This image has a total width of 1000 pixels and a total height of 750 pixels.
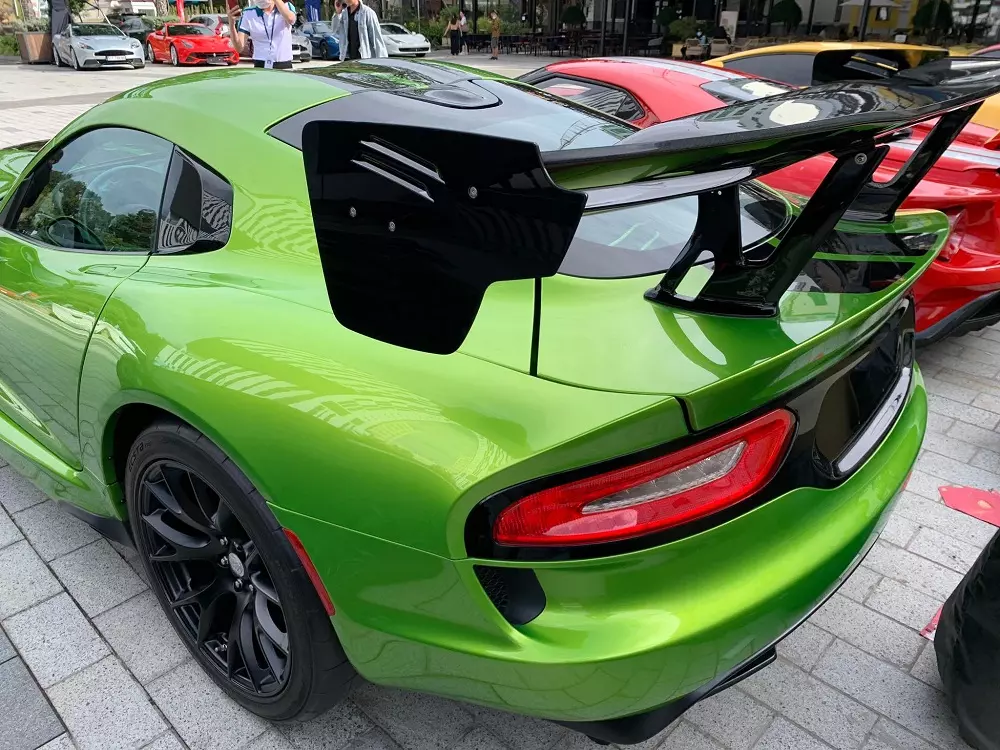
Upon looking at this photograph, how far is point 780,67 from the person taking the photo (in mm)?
5652

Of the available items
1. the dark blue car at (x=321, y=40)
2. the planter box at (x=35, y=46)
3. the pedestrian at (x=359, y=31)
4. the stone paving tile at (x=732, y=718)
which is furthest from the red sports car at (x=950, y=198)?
the planter box at (x=35, y=46)

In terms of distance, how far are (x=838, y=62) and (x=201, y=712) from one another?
3.12 meters

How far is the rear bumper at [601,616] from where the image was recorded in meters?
1.33

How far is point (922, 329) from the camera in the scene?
3617mm

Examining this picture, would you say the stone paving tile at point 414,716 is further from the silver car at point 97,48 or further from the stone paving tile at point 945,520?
the silver car at point 97,48

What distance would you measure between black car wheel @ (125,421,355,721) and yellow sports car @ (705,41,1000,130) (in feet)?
6.27

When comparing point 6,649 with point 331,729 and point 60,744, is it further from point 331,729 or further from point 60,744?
point 331,729

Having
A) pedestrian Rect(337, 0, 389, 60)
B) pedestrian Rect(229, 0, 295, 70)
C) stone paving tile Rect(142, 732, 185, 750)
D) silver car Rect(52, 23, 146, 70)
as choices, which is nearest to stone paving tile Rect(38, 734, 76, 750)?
stone paving tile Rect(142, 732, 185, 750)

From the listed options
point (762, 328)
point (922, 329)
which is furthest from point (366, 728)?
point (922, 329)

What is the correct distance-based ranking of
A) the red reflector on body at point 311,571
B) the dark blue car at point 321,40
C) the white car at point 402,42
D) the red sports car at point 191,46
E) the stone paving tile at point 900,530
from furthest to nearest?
the dark blue car at point 321,40 → the white car at point 402,42 → the red sports car at point 191,46 → the stone paving tile at point 900,530 → the red reflector on body at point 311,571

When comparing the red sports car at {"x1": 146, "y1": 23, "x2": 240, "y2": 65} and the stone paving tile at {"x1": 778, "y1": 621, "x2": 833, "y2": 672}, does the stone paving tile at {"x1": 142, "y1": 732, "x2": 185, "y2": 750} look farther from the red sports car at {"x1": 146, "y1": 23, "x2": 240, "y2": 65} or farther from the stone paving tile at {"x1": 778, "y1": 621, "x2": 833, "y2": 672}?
the red sports car at {"x1": 146, "y1": 23, "x2": 240, "y2": 65}

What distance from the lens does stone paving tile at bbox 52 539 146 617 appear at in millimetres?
2371

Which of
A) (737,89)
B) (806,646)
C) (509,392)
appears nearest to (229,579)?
(509,392)

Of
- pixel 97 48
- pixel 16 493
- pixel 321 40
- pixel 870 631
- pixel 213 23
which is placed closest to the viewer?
pixel 870 631
